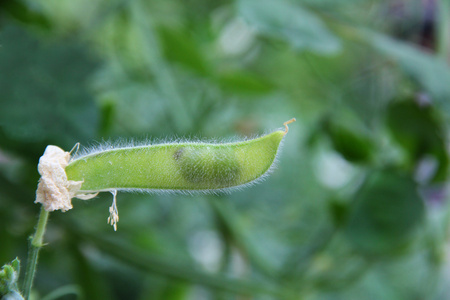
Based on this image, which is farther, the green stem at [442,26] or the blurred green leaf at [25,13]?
the green stem at [442,26]

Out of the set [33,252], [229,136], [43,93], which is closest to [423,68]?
[229,136]

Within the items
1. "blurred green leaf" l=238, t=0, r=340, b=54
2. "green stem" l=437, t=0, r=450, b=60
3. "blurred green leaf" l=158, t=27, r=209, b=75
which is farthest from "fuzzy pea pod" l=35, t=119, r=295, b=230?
"green stem" l=437, t=0, r=450, b=60

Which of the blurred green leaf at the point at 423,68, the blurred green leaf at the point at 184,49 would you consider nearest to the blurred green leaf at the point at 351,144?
the blurred green leaf at the point at 423,68

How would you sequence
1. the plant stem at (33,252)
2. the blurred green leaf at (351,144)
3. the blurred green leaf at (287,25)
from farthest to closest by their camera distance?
the blurred green leaf at (351,144) → the blurred green leaf at (287,25) → the plant stem at (33,252)

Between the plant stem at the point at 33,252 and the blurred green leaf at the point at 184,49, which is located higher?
the blurred green leaf at the point at 184,49

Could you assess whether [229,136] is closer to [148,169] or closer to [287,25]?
[287,25]

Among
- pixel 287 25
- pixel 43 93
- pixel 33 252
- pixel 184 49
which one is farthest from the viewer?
pixel 184 49

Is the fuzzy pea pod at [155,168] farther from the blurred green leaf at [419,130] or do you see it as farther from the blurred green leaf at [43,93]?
the blurred green leaf at [419,130]
